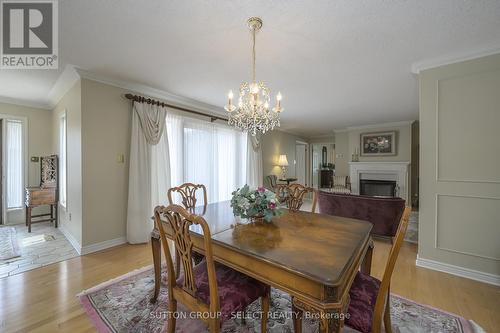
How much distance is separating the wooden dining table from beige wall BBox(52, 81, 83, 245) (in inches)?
74.4

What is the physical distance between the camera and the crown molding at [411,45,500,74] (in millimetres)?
2197

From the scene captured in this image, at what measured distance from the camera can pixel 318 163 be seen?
961 cm

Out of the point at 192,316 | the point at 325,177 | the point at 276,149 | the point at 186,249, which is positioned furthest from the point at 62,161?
the point at 325,177

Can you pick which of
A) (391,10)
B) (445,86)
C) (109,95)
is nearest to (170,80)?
(109,95)

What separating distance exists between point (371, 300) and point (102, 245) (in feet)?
10.8

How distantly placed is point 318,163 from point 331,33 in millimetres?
8068

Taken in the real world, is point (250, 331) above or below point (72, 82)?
below

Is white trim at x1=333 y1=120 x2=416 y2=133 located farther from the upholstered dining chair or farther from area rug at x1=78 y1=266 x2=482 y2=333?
the upholstered dining chair

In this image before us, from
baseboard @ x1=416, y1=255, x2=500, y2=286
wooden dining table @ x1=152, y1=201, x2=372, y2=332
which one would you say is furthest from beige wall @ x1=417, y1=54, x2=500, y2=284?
wooden dining table @ x1=152, y1=201, x2=372, y2=332

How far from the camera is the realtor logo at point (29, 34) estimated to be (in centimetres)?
169

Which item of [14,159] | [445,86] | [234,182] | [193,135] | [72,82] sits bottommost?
[234,182]

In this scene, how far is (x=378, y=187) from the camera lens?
21.0 ft

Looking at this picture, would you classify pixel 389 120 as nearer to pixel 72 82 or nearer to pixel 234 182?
pixel 234 182

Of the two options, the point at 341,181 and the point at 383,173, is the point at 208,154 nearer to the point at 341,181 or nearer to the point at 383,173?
the point at 341,181
